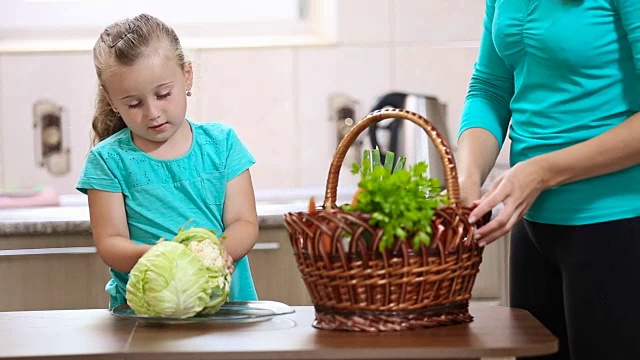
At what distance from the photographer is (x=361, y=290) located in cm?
134

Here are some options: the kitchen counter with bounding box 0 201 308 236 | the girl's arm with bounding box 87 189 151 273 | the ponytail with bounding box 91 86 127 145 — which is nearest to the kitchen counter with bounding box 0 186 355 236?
the kitchen counter with bounding box 0 201 308 236

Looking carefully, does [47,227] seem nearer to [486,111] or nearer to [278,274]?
[278,274]

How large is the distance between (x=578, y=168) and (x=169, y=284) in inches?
25.6

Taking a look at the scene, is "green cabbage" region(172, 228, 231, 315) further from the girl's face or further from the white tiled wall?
the white tiled wall

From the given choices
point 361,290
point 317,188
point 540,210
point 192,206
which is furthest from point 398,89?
point 361,290

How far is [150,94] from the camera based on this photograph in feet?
5.86

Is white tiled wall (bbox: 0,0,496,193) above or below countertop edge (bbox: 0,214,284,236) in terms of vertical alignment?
above

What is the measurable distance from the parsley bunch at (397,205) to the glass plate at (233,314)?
29cm

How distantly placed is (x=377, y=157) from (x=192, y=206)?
23.5 inches

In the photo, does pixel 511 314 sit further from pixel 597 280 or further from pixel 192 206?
A: pixel 192 206

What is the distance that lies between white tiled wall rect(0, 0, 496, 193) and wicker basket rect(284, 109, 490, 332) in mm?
2026

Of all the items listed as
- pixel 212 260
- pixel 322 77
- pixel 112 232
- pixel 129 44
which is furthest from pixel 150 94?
pixel 322 77

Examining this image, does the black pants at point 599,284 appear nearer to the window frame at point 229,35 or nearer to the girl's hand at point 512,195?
the girl's hand at point 512,195

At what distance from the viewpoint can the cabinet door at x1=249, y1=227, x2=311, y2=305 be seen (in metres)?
2.80
